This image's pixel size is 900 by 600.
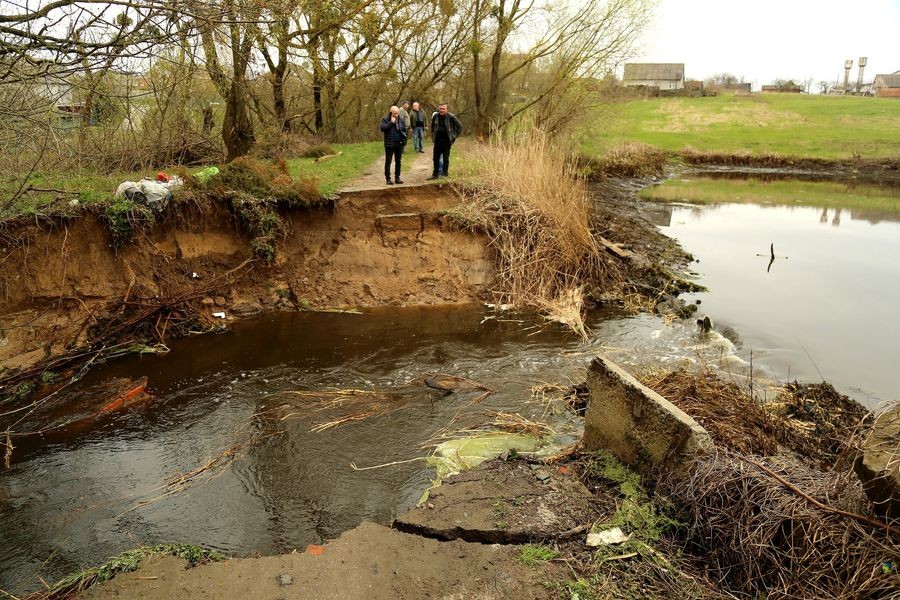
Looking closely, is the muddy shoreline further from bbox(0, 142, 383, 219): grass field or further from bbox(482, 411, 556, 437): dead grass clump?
bbox(482, 411, 556, 437): dead grass clump

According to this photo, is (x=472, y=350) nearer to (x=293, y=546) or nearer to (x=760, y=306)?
(x=293, y=546)

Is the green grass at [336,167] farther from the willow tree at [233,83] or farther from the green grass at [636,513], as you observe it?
the green grass at [636,513]

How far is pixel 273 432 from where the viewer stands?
6.40 m

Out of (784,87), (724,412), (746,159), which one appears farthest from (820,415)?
(784,87)

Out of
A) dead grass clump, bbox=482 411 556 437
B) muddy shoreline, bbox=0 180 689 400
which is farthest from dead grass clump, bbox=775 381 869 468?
muddy shoreline, bbox=0 180 689 400

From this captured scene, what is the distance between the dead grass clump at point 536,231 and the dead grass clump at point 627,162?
15.2m

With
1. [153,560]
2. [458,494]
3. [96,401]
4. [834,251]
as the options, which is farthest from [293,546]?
[834,251]

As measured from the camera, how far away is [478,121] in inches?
939

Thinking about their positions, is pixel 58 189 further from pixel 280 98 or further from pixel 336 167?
pixel 280 98

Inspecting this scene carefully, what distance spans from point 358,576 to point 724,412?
353cm

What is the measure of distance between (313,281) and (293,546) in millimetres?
7064

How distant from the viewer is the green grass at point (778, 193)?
902 inches

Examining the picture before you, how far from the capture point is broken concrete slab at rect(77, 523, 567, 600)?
3.64m

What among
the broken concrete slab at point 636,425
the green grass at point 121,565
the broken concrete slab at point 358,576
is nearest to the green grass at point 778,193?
the broken concrete slab at point 636,425
